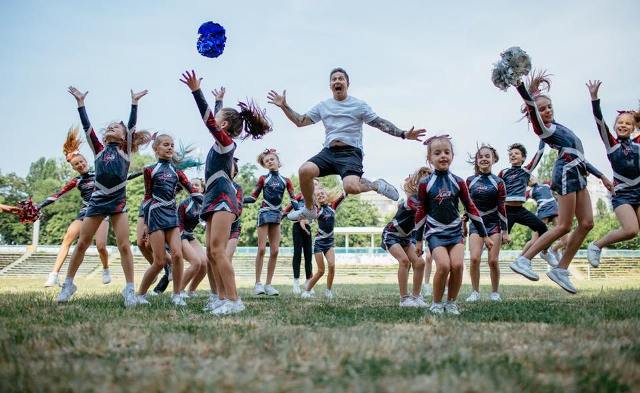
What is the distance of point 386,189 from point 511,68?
230 centimetres

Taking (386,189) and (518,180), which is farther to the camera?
(518,180)

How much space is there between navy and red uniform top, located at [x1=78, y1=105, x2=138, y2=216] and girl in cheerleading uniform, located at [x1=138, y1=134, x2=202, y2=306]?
1.30ft

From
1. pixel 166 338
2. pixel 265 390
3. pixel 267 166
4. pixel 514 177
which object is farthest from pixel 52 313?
pixel 514 177

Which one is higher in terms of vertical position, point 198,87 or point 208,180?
point 198,87

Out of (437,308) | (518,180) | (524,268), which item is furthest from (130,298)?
(518,180)

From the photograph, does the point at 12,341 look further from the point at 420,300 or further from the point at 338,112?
the point at 420,300

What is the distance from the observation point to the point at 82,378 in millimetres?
2857

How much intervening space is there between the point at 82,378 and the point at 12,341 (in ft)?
4.89

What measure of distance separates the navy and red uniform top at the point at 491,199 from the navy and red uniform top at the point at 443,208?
271 cm

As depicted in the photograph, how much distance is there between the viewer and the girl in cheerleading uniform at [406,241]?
8.54 m

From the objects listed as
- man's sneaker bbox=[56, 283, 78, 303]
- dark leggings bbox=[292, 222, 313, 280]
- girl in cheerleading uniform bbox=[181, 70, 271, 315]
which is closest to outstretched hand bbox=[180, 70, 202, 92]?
girl in cheerleading uniform bbox=[181, 70, 271, 315]

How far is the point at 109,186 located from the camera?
782 cm

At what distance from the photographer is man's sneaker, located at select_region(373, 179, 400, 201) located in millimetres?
7715

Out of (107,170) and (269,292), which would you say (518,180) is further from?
(107,170)
